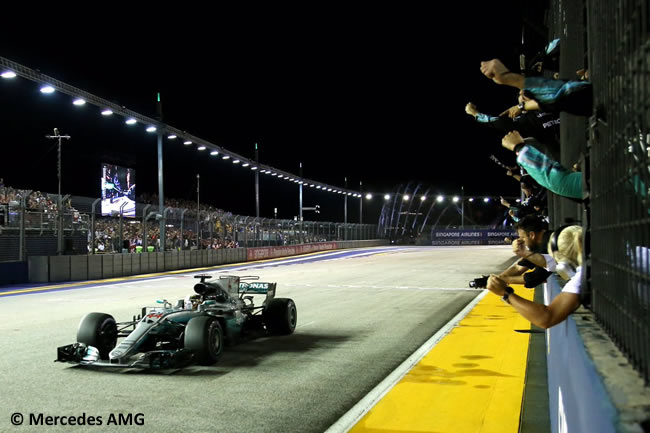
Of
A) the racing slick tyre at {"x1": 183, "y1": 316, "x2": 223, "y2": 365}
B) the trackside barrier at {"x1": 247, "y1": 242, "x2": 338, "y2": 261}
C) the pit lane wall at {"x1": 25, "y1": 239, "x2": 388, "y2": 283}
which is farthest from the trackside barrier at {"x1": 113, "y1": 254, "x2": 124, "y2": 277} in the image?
the racing slick tyre at {"x1": 183, "y1": 316, "x2": 223, "y2": 365}

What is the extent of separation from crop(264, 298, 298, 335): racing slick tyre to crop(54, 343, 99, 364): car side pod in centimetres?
295

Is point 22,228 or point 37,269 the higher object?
point 22,228

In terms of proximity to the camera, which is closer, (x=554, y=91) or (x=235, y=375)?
(x=554, y=91)

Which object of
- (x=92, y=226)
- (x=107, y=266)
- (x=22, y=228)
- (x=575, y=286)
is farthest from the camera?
(x=107, y=266)

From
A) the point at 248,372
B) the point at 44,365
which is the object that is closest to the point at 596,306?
the point at 248,372

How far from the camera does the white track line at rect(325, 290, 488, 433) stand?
5152 millimetres

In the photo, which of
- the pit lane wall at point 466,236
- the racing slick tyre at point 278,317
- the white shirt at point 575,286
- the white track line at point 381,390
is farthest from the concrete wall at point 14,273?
the pit lane wall at point 466,236

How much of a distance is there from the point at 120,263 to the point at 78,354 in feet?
60.5

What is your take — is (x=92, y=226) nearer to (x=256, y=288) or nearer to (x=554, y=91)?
(x=256, y=288)

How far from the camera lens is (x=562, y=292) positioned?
3186 mm

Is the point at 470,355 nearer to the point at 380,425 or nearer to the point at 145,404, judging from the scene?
the point at 380,425

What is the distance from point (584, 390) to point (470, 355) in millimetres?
6280

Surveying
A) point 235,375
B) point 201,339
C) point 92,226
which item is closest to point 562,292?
point 235,375

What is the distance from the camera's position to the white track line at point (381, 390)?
5.15 metres
